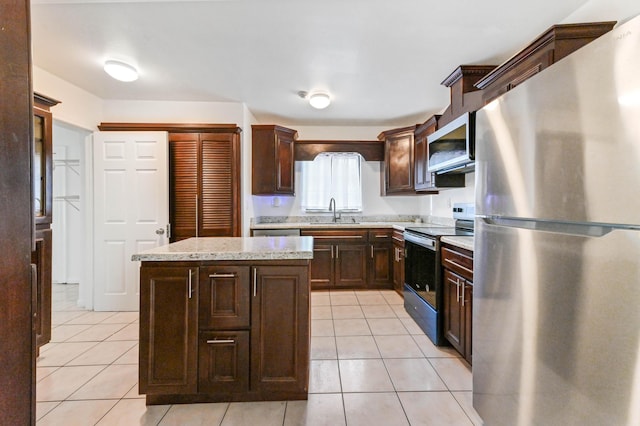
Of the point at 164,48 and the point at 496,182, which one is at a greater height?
the point at 164,48

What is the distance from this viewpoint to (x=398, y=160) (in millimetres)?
4082

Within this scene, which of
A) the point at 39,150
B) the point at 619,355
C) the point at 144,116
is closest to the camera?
the point at 619,355

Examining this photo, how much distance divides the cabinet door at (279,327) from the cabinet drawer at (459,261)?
115 centimetres

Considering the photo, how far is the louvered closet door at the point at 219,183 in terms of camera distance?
134 inches

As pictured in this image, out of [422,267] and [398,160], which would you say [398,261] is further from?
[398,160]

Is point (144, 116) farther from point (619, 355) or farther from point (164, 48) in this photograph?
point (619, 355)

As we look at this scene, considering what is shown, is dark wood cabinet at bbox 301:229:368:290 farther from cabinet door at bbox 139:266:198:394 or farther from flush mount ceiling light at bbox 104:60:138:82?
flush mount ceiling light at bbox 104:60:138:82

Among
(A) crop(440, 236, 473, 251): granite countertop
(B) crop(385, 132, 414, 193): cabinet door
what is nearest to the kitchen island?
(A) crop(440, 236, 473, 251): granite countertop

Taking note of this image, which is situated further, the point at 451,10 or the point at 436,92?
the point at 436,92

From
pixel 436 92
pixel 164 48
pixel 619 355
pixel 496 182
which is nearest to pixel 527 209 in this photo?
pixel 496 182

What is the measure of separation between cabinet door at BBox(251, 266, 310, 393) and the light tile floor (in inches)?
7.0

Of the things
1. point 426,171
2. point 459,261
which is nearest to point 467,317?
point 459,261

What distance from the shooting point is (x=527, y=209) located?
112 centimetres

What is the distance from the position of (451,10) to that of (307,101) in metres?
1.90
